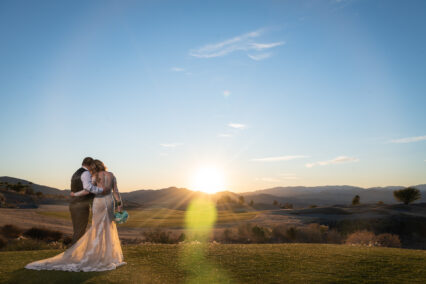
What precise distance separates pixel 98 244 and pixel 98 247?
0.26 ft

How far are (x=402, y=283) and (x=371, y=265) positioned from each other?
1.75 metres

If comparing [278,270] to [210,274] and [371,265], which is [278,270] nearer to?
[210,274]

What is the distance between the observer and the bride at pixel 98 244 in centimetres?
868

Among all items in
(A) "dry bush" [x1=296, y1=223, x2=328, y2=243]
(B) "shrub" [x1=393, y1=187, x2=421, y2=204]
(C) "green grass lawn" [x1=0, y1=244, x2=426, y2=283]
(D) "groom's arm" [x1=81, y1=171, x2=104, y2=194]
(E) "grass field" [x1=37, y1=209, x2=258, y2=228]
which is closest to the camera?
(C) "green grass lawn" [x1=0, y1=244, x2=426, y2=283]

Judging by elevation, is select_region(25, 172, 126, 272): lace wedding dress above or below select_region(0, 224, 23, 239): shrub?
above

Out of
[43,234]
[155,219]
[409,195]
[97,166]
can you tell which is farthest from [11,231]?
[409,195]

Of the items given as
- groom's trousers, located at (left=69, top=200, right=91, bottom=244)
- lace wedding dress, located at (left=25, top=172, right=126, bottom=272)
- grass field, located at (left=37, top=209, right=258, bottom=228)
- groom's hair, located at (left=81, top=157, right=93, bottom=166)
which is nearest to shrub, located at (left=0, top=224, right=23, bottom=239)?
grass field, located at (left=37, top=209, right=258, bottom=228)

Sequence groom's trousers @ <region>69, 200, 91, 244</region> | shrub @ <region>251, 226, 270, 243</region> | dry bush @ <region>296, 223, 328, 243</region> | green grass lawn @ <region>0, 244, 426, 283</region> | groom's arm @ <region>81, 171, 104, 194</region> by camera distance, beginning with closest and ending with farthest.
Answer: green grass lawn @ <region>0, 244, 426, 283</region>
groom's arm @ <region>81, 171, 104, 194</region>
groom's trousers @ <region>69, 200, 91, 244</region>
shrub @ <region>251, 226, 270, 243</region>
dry bush @ <region>296, 223, 328, 243</region>

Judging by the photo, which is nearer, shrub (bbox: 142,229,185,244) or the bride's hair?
the bride's hair

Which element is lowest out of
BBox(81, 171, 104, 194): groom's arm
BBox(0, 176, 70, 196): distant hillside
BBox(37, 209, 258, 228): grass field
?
BBox(37, 209, 258, 228): grass field

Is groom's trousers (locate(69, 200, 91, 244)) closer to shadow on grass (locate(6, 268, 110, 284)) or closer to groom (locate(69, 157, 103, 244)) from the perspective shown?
groom (locate(69, 157, 103, 244))

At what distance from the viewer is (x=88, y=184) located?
8.68m

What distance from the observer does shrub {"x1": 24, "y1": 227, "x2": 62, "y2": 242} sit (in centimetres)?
2302

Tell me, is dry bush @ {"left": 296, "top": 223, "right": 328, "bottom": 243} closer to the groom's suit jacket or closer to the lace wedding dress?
the lace wedding dress
